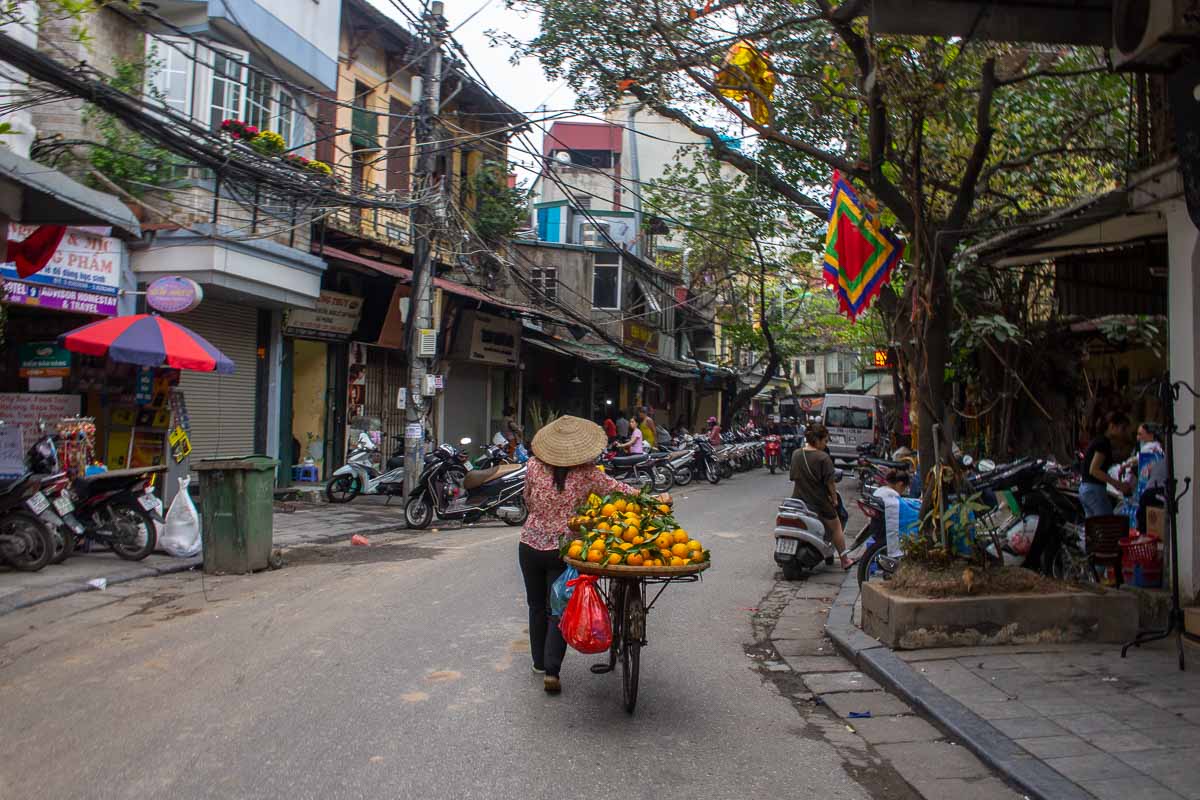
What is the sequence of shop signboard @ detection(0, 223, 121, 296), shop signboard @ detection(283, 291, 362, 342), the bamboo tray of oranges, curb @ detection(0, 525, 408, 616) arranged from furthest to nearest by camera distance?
shop signboard @ detection(283, 291, 362, 342) < shop signboard @ detection(0, 223, 121, 296) < curb @ detection(0, 525, 408, 616) < the bamboo tray of oranges

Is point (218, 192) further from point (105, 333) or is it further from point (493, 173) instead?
point (493, 173)

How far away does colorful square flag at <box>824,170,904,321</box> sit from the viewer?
9258 mm

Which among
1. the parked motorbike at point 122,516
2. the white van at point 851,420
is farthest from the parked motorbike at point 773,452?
the parked motorbike at point 122,516

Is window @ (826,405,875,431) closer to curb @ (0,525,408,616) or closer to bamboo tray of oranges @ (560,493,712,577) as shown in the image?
curb @ (0,525,408,616)

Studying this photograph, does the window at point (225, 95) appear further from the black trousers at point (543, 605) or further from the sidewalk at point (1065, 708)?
the sidewalk at point (1065, 708)

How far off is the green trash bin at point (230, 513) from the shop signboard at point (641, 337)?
22119mm

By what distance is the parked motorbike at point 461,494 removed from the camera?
1438 centimetres

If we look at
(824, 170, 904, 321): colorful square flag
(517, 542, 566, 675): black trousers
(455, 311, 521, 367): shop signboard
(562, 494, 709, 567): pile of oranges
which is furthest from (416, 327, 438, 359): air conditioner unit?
(562, 494, 709, 567): pile of oranges

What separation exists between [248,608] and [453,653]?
2.60m

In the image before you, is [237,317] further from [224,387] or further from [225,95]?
[225,95]

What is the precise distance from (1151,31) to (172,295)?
10.9 m

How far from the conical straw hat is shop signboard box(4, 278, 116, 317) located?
825 centimetres

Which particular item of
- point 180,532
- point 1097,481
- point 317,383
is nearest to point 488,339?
point 317,383

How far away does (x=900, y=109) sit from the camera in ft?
28.4
